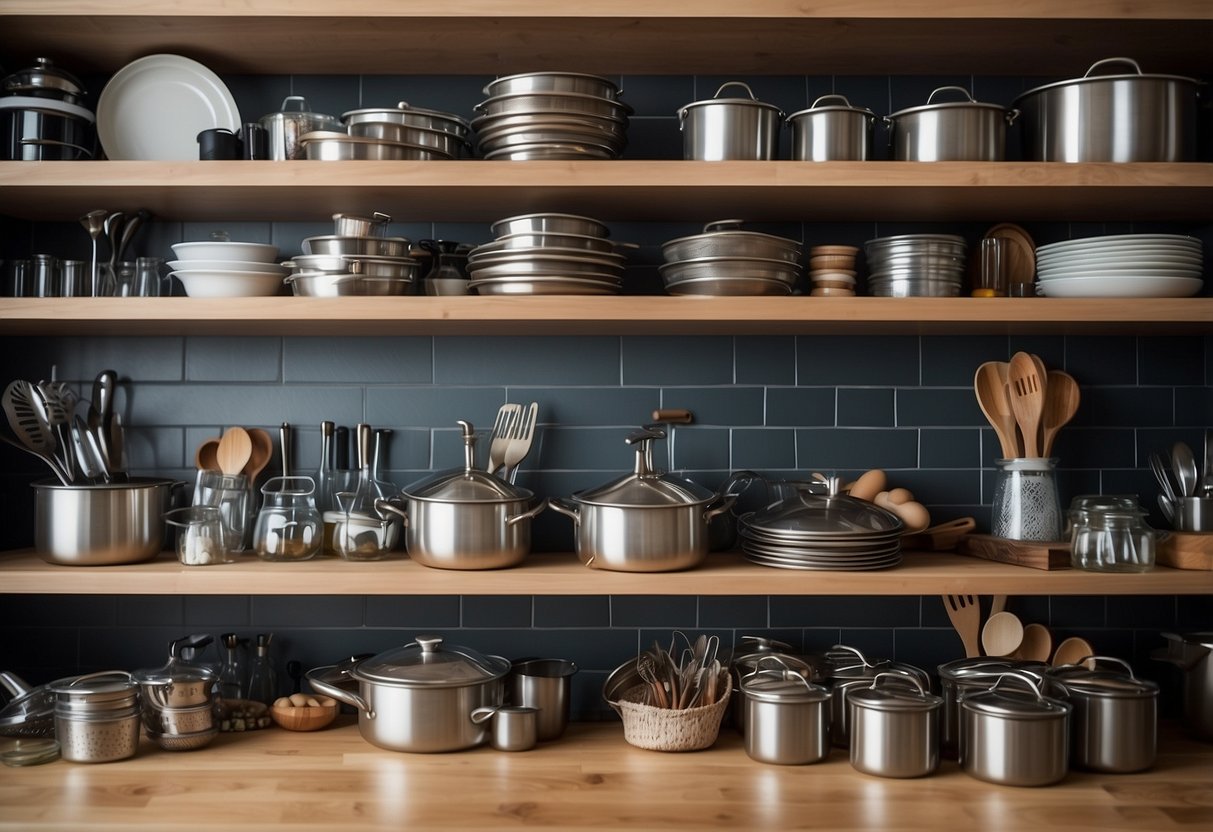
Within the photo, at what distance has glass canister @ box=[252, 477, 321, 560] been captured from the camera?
2.24 meters

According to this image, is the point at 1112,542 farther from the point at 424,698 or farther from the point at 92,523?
the point at 92,523

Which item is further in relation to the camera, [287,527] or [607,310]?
[287,527]

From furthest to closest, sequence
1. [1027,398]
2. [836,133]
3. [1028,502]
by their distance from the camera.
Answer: [1027,398]
[1028,502]
[836,133]

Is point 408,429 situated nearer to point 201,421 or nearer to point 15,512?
point 201,421

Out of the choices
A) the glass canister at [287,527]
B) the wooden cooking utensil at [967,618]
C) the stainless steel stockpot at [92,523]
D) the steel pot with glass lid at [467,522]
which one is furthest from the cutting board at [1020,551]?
the stainless steel stockpot at [92,523]

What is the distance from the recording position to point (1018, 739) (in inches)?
76.7

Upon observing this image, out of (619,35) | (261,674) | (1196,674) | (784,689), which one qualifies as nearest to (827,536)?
(784,689)

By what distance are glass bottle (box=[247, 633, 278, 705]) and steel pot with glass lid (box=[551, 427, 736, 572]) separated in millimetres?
818

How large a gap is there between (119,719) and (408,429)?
89cm

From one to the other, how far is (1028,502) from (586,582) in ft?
3.37

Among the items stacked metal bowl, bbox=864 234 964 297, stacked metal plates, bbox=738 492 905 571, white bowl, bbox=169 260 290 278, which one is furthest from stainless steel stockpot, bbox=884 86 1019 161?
white bowl, bbox=169 260 290 278

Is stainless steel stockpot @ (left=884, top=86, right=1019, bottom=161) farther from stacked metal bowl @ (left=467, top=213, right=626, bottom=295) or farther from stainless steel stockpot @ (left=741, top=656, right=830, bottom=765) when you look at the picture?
stainless steel stockpot @ (left=741, top=656, right=830, bottom=765)

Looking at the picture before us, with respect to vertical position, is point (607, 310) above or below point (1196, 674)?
above

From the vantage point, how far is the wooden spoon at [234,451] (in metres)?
2.42
